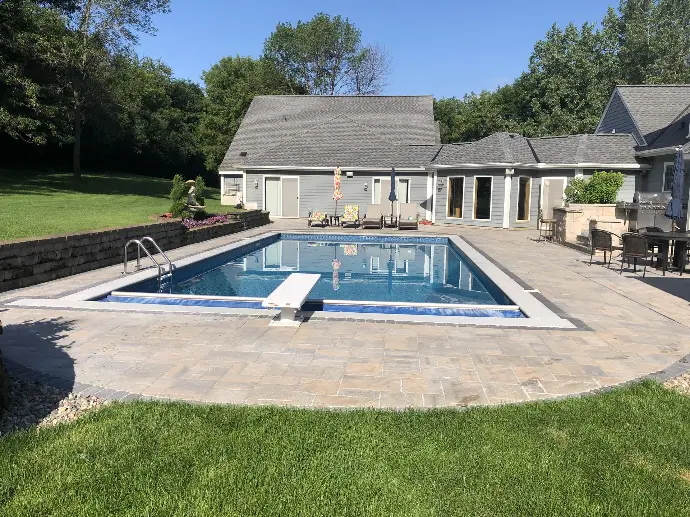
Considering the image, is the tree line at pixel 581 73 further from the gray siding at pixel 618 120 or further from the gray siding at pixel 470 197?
the gray siding at pixel 470 197

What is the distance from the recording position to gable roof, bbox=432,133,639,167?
790 inches

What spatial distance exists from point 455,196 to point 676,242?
1201cm

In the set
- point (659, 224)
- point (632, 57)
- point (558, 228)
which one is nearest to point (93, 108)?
point (558, 228)

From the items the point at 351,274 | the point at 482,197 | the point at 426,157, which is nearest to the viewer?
the point at 351,274

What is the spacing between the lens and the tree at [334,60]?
172 feet

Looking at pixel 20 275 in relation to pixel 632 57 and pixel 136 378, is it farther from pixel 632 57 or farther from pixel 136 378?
pixel 632 57

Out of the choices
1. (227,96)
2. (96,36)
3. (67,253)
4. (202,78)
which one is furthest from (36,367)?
(202,78)

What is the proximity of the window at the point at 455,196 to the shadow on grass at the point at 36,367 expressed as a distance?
1823 cm

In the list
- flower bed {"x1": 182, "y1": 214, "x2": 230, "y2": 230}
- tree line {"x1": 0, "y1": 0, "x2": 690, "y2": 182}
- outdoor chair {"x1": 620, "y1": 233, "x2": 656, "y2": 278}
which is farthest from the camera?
tree line {"x1": 0, "y1": 0, "x2": 690, "y2": 182}

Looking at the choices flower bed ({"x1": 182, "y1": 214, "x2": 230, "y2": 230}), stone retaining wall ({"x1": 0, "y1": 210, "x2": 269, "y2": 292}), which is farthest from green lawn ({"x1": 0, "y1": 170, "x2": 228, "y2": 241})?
flower bed ({"x1": 182, "y1": 214, "x2": 230, "y2": 230})

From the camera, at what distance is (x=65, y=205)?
16.2 meters

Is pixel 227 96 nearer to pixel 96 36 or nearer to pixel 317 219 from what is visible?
pixel 96 36

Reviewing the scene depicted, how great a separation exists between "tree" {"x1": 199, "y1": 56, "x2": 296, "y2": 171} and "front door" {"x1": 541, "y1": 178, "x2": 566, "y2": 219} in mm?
23859

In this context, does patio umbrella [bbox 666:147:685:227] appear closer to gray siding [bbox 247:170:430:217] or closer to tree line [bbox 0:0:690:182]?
gray siding [bbox 247:170:430:217]
